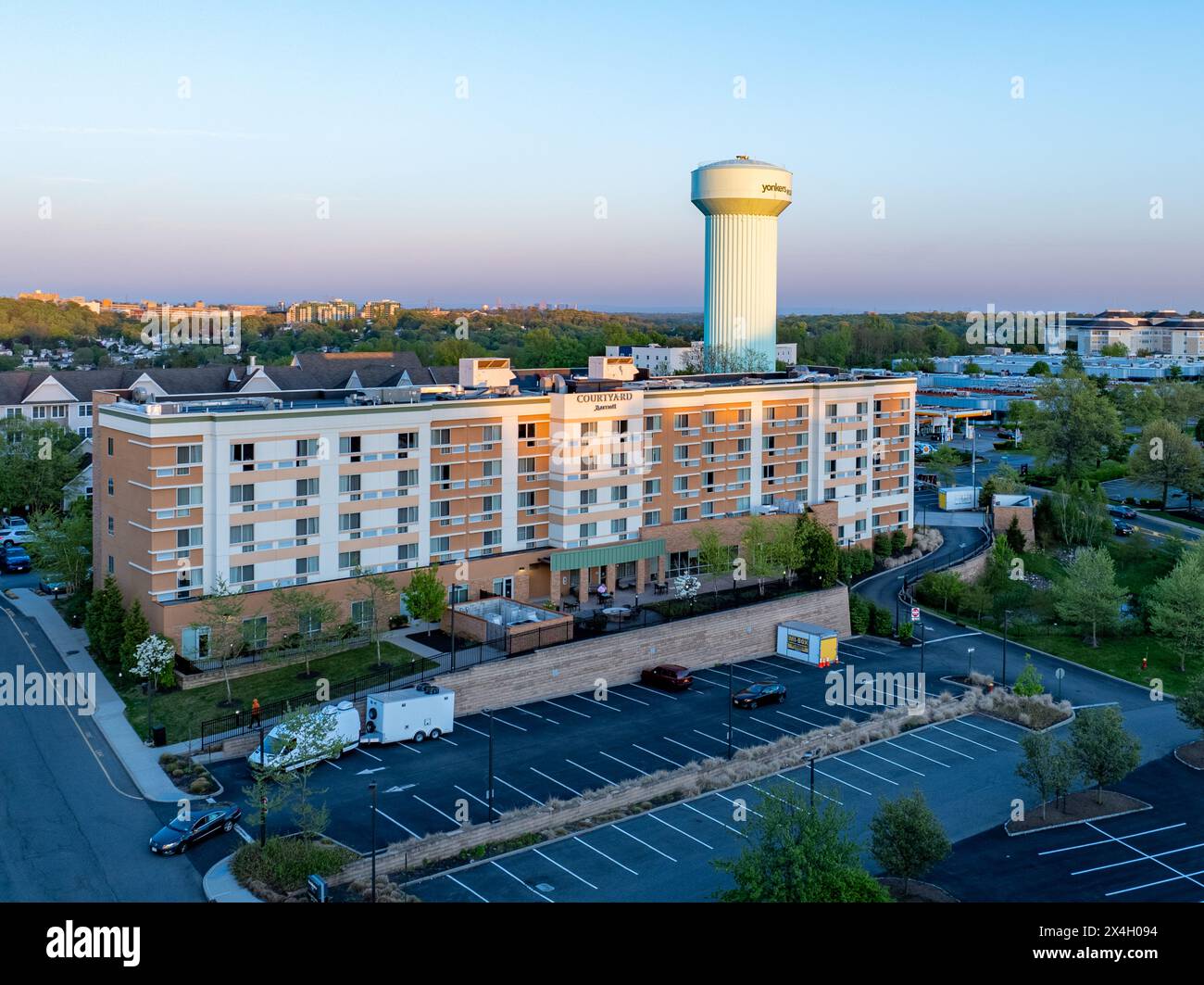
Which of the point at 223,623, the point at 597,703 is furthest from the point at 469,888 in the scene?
the point at 223,623

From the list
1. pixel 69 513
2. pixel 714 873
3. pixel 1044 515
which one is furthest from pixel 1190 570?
pixel 69 513

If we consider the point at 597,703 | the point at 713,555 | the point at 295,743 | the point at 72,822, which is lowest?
the point at 597,703

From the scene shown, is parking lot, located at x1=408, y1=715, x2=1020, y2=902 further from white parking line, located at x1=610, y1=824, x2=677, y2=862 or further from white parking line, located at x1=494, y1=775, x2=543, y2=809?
white parking line, located at x1=494, y1=775, x2=543, y2=809

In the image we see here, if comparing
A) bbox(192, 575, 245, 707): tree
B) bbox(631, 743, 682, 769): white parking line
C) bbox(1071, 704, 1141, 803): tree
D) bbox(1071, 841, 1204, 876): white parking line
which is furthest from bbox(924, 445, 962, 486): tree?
bbox(192, 575, 245, 707): tree

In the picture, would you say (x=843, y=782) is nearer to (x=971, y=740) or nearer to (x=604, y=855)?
(x=971, y=740)

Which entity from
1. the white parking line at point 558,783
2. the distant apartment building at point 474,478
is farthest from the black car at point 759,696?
the distant apartment building at point 474,478
